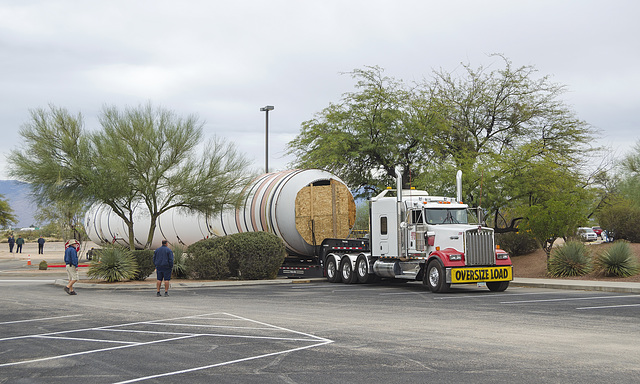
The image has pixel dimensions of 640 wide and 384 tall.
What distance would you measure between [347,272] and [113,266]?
8.26 meters

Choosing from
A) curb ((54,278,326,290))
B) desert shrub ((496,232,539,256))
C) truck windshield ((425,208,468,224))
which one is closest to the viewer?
truck windshield ((425,208,468,224))

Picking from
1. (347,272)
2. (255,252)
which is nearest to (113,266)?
(255,252)

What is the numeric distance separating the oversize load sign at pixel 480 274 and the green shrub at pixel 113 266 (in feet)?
37.5

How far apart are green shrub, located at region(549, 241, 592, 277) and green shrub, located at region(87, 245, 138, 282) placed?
50.0 ft

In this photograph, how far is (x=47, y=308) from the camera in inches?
635

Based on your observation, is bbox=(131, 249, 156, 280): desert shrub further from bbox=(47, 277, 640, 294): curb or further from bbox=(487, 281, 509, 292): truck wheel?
bbox=(487, 281, 509, 292): truck wheel

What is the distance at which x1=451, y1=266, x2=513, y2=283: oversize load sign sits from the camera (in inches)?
775

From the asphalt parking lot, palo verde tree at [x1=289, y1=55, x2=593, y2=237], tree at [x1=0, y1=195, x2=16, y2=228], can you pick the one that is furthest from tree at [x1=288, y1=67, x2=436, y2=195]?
tree at [x1=0, y1=195, x2=16, y2=228]

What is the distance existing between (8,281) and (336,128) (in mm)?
15883

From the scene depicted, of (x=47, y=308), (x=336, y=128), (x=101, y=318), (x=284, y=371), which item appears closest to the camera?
(x=284, y=371)

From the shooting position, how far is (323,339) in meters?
10.7

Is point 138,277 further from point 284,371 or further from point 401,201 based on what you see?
point 284,371

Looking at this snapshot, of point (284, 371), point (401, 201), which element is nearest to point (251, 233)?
point (401, 201)

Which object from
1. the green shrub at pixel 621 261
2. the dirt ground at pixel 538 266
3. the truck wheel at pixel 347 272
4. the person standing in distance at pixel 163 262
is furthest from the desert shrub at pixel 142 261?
the green shrub at pixel 621 261
